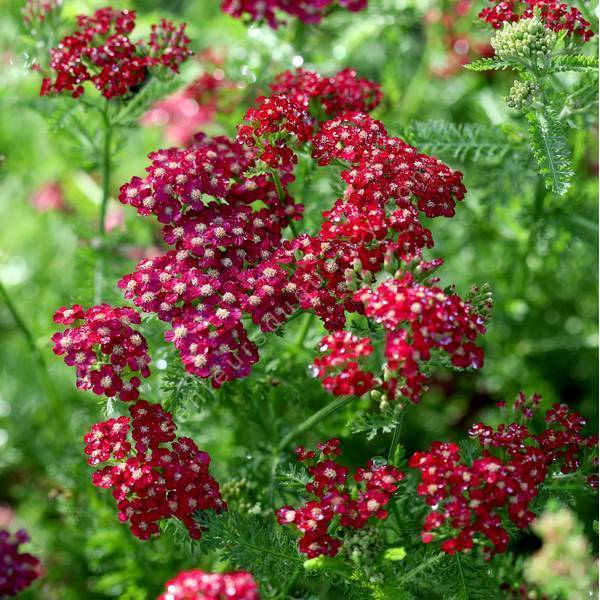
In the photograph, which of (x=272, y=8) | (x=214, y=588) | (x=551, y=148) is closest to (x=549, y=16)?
(x=551, y=148)

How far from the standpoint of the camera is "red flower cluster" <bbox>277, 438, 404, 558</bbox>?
230 centimetres

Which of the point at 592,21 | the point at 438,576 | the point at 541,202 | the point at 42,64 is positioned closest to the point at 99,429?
the point at 438,576

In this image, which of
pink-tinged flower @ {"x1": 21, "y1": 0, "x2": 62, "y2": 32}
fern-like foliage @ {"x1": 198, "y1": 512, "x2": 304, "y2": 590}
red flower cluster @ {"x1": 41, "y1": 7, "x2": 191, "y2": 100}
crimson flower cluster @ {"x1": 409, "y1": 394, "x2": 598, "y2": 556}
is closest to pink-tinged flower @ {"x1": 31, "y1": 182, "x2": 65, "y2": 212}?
pink-tinged flower @ {"x1": 21, "y1": 0, "x2": 62, "y2": 32}

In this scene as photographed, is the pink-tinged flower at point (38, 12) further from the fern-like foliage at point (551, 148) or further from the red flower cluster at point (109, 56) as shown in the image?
the fern-like foliage at point (551, 148)

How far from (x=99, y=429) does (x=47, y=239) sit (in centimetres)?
306

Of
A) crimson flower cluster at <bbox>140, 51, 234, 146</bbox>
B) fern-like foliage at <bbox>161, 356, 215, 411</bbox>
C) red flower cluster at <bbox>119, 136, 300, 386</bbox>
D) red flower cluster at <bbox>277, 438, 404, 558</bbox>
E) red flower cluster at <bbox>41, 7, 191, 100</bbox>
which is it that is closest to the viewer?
red flower cluster at <bbox>277, 438, 404, 558</bbox>

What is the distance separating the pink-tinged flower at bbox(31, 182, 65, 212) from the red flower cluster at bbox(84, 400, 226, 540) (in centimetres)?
284

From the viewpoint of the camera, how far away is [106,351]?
8.02ft

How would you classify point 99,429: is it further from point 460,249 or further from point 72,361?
point 460,249

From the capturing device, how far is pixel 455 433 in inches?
177

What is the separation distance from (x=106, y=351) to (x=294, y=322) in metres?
1.12

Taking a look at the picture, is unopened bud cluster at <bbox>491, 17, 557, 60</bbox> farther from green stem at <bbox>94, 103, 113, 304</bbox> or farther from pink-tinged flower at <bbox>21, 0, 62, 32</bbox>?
pink-tinged flower at <bbox>21, 0, 62, 32</bbox>

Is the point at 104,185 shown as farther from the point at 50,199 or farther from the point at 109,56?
the point at 50,199

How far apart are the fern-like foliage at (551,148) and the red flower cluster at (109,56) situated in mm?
1359
